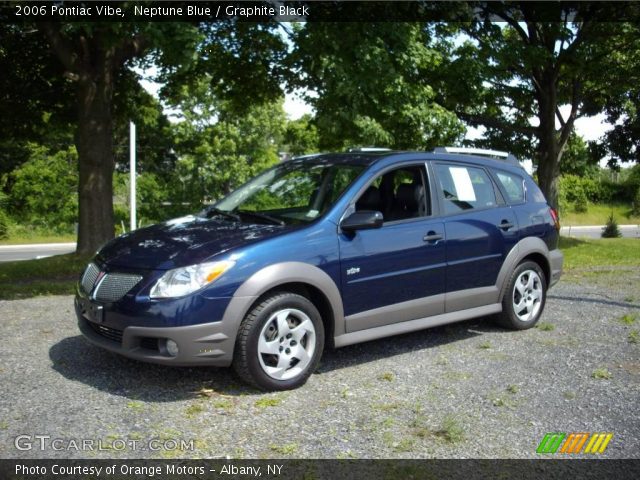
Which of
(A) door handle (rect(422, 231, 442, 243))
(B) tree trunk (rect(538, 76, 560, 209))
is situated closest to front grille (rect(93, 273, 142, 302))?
(A) door handle (rect(422, 231, 442, 243))

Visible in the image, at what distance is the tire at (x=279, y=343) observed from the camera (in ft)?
15.5

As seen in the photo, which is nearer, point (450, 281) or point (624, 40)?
point (450, 281)

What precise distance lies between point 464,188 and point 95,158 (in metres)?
9.01

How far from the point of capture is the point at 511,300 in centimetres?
667

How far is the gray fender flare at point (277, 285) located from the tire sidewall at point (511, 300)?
7.16 ft

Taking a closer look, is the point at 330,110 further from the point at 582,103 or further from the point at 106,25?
the point at 582,103

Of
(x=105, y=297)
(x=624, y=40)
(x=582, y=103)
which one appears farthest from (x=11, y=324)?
(x=582, y=103)

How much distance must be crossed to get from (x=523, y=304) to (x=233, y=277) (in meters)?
3.47

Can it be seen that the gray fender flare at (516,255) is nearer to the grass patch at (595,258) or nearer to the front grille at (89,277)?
the front grille at (89,277)

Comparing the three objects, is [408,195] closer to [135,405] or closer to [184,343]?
[184,343]

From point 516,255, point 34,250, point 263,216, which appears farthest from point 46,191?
point 516,255

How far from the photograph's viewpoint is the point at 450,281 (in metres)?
5.98

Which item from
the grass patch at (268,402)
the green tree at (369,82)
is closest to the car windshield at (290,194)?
the grass patch at (268,402)

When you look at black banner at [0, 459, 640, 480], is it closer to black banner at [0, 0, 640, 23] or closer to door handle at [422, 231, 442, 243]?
door handle at [422, 231, 442, 243]
